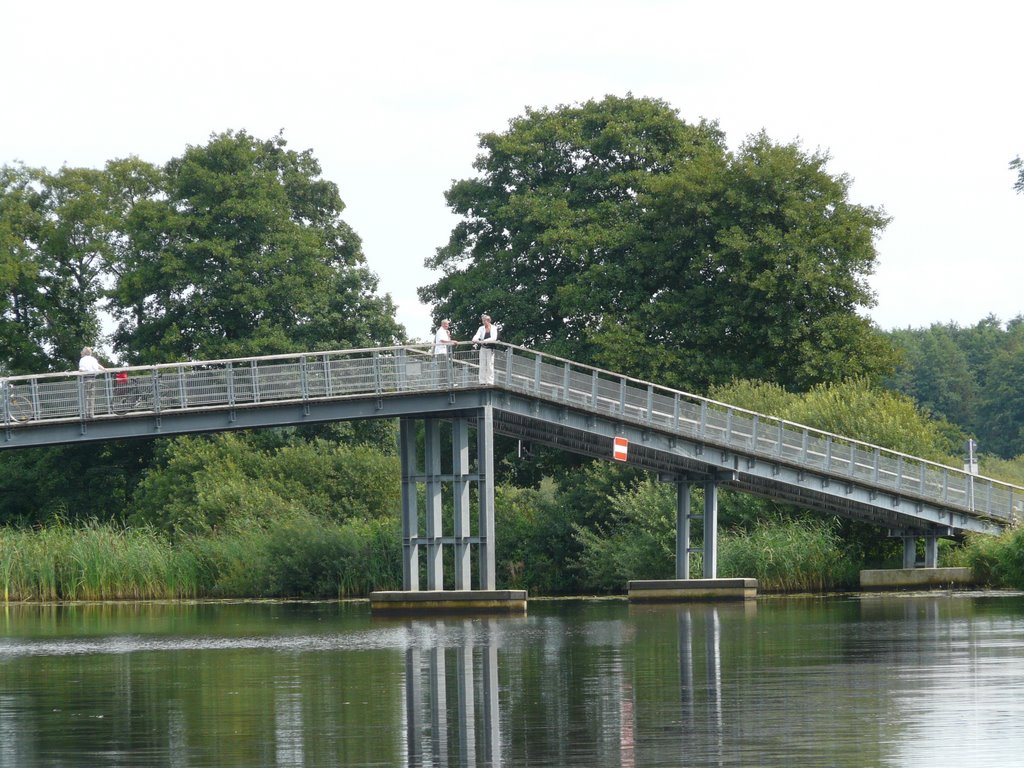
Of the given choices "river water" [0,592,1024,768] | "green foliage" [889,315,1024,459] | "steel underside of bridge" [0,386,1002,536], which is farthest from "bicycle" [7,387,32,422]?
"green foliage" [889,315,1024,459]

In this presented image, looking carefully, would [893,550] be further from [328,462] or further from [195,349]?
[195,349]

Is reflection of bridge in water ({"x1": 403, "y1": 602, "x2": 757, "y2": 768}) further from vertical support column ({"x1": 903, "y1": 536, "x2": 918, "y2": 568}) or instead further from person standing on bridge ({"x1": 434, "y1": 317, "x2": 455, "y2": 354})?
vertical support column ({"x1": 903, "y1": 536, "x2": 918, "y2": 568})

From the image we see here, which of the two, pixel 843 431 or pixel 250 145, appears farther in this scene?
pixel 250 145

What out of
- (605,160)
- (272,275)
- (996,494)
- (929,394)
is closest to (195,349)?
(272,275)

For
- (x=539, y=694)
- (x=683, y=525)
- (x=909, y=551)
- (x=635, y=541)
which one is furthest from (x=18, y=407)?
(x=909, y=551)

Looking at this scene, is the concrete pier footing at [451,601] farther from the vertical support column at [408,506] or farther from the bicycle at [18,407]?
the bicycle at [18,407]

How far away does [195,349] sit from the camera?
71.4 m

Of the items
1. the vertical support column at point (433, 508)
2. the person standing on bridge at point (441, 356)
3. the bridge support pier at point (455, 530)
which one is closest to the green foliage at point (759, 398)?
the bridge support pier at point (455, 530)

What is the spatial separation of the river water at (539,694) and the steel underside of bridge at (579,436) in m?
6.26

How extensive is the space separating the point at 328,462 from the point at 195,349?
12.5m

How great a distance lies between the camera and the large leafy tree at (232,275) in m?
71.3

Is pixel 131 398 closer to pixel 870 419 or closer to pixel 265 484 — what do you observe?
pixel 265 484

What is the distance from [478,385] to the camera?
1635 inches

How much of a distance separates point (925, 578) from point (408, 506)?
13.3 m
